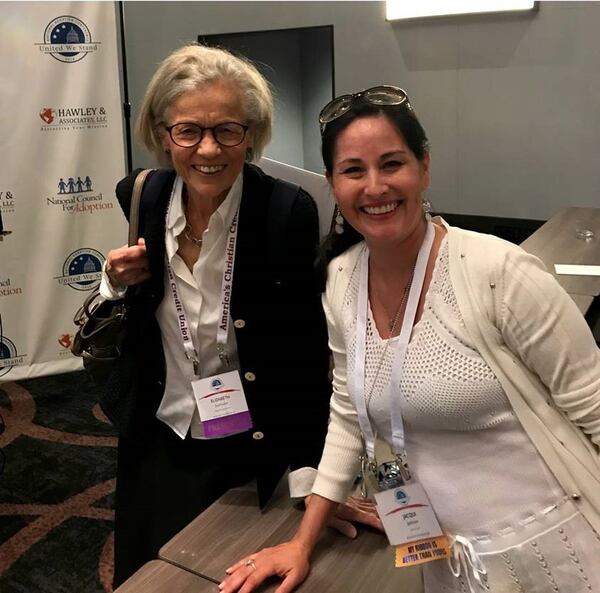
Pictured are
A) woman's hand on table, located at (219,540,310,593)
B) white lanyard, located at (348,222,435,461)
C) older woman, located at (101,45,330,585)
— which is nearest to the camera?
white lanyard, located at (348,222,435,461)

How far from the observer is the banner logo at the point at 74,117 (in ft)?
12.4

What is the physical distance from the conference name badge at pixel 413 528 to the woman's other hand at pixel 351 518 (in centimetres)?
23

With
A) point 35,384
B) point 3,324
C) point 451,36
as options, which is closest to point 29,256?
point 3,324

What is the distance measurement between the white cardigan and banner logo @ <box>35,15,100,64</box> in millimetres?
3330

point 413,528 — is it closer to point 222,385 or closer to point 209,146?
point 222,385

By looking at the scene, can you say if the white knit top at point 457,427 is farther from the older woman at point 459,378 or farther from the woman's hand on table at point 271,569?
the woman's hand on table at point 271,569

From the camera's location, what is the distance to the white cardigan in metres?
1.01

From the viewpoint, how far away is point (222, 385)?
5.19 ft

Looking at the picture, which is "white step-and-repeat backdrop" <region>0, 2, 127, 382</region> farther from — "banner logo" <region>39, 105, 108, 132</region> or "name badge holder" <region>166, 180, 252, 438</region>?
"name badge holder" <region>166, 180, 252, 438</region>

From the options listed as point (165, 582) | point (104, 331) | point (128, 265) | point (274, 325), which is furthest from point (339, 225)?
point (165, 582)

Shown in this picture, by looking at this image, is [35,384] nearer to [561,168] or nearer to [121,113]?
[121,113]

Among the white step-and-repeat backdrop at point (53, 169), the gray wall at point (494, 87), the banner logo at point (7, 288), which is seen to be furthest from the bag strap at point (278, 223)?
the gray wall at point (494, 87)

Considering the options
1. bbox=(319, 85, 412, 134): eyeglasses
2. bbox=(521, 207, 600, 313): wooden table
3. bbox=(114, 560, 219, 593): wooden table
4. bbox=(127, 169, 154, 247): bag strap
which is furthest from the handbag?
bbox=(521, 207, 600, 313): wooden table

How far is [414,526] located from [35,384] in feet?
11.7
